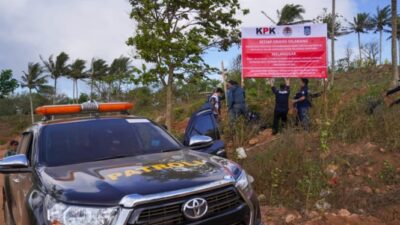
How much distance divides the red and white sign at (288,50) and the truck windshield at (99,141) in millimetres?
6486

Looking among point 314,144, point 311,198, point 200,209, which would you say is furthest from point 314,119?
point 200,209

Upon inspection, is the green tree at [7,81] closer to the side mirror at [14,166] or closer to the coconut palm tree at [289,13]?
the coconut palm tree at [289,13]

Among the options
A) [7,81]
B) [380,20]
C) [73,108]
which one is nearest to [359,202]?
[73,108]

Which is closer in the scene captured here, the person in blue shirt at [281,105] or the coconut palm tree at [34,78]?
the person in blue shirt at [281,105]

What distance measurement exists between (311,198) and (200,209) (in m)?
3.41

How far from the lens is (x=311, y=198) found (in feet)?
20.4

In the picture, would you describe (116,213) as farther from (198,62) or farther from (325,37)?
(198,62)

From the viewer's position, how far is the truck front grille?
3041mm

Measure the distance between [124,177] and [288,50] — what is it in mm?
8200

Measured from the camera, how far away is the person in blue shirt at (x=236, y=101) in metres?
A: 10.8

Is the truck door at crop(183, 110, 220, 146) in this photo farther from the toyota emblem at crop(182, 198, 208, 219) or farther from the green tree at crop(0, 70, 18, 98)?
the green tree at crop(0, 70, 18, 98)

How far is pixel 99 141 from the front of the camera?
4.50 metres

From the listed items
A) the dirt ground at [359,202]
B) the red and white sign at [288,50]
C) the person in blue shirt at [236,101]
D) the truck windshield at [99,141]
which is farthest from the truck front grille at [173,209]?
the red and white sign at [288,50]

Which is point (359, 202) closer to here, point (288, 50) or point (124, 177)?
point (124, 177)
